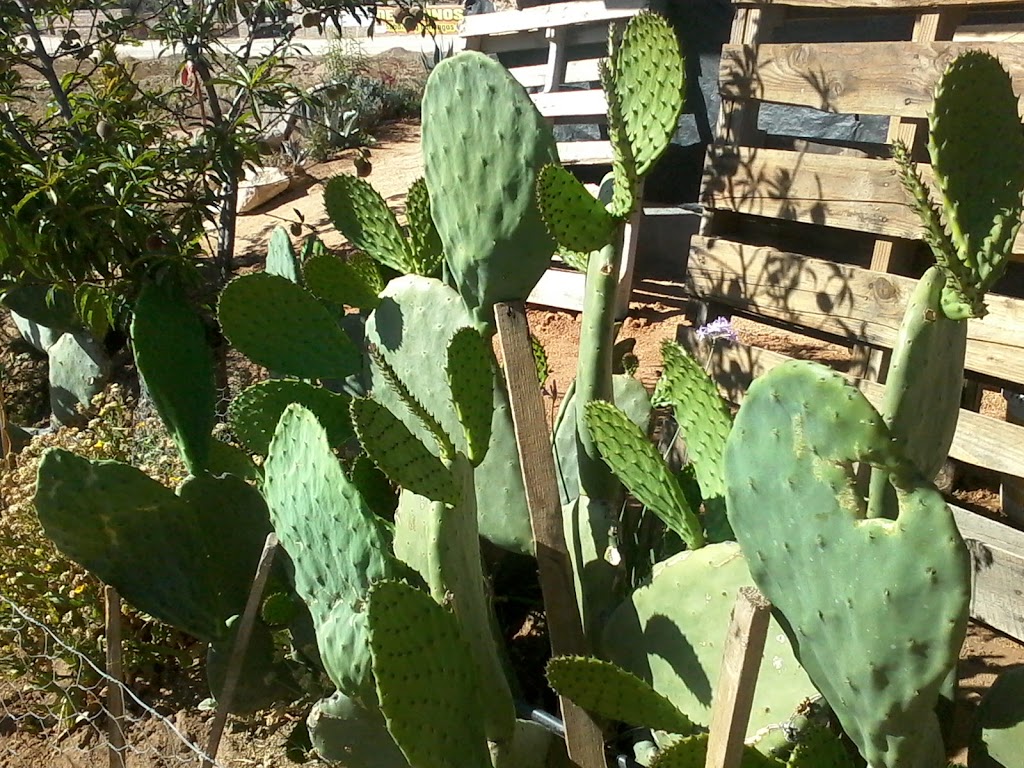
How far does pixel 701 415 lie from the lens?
164cm

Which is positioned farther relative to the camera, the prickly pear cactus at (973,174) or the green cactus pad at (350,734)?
the green cactus pad at (350,734)

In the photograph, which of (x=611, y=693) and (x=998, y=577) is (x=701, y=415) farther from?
(x=998, y=577)

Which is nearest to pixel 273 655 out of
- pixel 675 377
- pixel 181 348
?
pixel 181 348

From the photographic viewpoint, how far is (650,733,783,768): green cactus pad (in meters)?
1.18

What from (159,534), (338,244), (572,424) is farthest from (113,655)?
(338,244)

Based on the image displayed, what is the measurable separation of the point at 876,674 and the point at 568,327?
12.0ft

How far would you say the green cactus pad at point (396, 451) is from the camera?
122 centimetres

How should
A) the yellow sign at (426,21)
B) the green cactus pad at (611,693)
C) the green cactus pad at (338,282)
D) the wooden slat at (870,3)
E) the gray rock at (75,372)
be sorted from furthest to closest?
the yellow sign at (426,21) → the gray rock at (75,372) → the wooden slat at (870,3) → the green cactus pad at (338,282) → the green cactus pad at (611,693)

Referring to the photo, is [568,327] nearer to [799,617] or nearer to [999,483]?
[999,483]

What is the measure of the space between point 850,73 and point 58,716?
2.65 metres

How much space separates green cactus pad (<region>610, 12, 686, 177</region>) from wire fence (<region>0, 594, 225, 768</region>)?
5.05 feet

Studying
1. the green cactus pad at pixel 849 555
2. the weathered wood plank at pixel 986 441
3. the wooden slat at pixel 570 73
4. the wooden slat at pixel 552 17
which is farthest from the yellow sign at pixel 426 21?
the green cactus pad at pixel 849 555

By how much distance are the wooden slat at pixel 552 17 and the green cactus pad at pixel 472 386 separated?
3530mm

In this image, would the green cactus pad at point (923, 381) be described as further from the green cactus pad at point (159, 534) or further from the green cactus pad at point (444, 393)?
the green cactus pad at point (159, 534)
